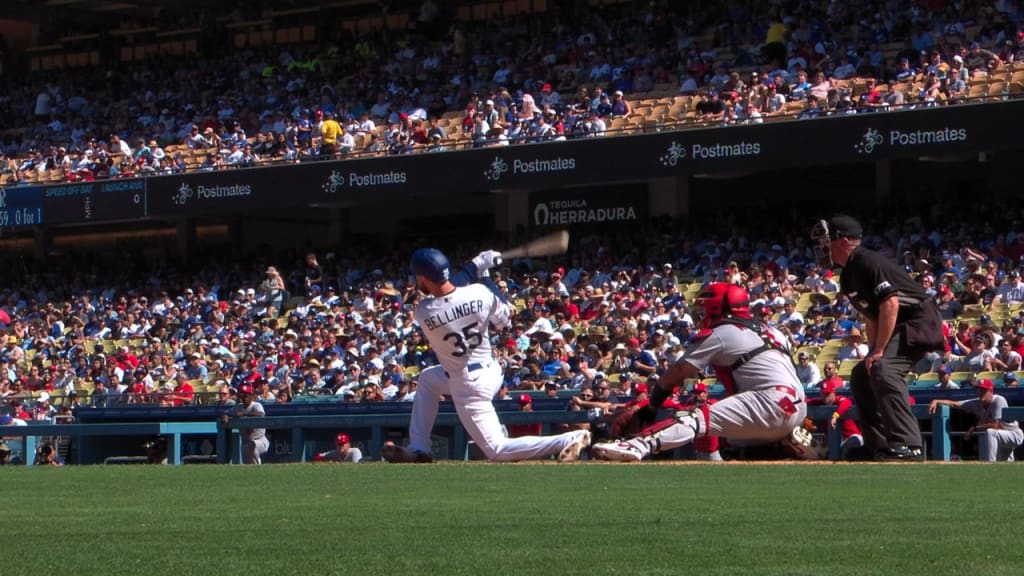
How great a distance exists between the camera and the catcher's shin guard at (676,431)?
9867 mm

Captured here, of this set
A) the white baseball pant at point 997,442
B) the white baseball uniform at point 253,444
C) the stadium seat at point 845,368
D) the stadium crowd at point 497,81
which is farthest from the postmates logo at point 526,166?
the white baseball pant at point 997,442

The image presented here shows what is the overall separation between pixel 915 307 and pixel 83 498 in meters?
5.35

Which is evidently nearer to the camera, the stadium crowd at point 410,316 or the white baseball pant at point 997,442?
the white baseball pant at point 997,442


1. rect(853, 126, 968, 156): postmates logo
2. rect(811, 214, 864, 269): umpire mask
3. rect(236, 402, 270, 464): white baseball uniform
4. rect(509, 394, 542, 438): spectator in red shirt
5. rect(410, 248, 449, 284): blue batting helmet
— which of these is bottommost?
rect(236, 402, 270, 464): white baseball uniform

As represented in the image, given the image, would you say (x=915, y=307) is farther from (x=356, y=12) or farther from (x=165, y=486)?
(x=356, y=12)

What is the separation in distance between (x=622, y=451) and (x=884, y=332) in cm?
182

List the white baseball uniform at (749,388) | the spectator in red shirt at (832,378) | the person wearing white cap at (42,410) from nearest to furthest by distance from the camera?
the white baseball uniform at (749,388) → the spectator in red shirt at (832,378) → the person wearing white cap at (42,410)

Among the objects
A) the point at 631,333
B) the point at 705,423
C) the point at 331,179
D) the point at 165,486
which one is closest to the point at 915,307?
the point at 705,423

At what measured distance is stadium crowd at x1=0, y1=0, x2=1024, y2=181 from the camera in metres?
26.6

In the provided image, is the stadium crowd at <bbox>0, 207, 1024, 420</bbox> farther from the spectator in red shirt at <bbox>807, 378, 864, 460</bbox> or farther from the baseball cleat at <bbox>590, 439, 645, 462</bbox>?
the baseball cleat at <bbox>590, 439, 645, 462</bbox>

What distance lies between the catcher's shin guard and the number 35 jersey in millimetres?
1642

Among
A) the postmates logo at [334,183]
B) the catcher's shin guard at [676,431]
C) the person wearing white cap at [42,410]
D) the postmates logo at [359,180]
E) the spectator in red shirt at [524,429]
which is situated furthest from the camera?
the postmates logo at [334,183]

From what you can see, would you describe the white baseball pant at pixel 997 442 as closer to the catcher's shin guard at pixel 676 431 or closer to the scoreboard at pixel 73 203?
the catcher's shin guard at pixel 676 431

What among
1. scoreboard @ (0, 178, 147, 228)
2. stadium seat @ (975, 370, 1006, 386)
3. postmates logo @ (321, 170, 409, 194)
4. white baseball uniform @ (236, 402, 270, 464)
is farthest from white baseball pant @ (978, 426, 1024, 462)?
scoreboard @ (0, 178, 147, 228)
